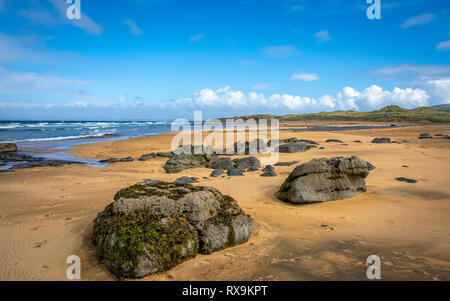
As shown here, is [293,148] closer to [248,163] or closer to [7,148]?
[248,163]

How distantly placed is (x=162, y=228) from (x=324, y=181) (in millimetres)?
5371

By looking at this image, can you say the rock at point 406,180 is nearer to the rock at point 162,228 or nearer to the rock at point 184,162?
the rock at point 162,228

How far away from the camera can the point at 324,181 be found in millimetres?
7754

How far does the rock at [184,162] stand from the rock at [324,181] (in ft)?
24.2

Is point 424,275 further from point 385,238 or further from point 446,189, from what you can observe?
point 446,189

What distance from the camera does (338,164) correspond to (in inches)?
311

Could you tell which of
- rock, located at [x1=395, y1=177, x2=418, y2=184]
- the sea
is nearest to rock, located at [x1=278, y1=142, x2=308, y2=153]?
rock, located at [x1=395, y1=177, x2=418, y2=184]

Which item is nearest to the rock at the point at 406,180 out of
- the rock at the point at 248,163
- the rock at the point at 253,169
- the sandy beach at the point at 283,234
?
the sandy beach at the point at 283,234

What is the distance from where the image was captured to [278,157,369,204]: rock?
296 inches

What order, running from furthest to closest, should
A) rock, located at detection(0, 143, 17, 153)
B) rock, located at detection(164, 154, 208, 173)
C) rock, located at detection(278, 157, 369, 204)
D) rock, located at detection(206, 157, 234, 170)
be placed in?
rock, located at detection(0, 143, 17, 153), rock, located at detection(206, 157, 234, 170), rock, located at detection(164, 154, 208, 173), rock, located at detection(278, 157, 369, 204)

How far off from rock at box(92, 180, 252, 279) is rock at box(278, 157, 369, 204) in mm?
2924

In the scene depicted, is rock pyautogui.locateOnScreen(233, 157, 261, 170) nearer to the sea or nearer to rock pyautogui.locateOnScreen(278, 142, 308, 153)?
rock pyautogui.locateOnScreen(278, 142, 308, 153)

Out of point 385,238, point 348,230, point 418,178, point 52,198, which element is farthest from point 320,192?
point 52,198
